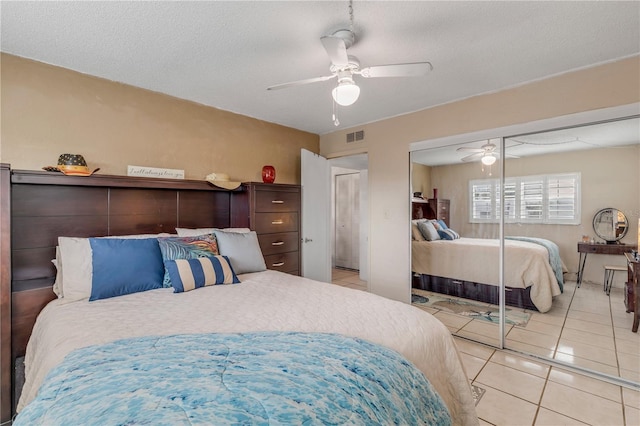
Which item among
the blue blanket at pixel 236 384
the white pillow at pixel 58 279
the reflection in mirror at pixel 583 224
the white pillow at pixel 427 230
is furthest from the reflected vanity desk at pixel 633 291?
the white pillow at pixel 58 279

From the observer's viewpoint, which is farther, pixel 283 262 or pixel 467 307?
pixel 283 262

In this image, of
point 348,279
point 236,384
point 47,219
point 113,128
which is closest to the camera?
point 236,384

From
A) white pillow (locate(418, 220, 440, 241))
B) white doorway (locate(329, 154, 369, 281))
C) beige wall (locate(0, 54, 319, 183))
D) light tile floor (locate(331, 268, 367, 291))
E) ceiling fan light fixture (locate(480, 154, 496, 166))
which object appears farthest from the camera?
white doorway (locate(329, 154, 369, 281))

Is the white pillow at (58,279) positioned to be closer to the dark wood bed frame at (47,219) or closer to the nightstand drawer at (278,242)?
the dark wood bed frame at (47,219)

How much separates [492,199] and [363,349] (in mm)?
2491

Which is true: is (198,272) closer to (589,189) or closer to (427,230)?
(427,230)

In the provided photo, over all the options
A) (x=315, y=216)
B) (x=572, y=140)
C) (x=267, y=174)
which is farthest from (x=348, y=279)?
(x=572, y=140)

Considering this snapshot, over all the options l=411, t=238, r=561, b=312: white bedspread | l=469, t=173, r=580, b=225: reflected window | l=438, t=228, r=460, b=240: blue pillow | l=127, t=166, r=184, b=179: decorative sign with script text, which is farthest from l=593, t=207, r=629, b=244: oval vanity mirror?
l=127, t=166, r=184, b=179: decorative sign with script text

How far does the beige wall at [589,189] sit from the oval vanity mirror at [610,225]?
0.03 meters

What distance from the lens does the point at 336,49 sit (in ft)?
5.23

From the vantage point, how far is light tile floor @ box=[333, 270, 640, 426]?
1.88 metres

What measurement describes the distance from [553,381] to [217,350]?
8.48 feet

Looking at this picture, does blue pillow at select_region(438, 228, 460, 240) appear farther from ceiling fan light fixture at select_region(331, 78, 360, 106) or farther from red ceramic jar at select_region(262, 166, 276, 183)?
ceiling fan light fixture at select_region(331, 78, 360, 106)

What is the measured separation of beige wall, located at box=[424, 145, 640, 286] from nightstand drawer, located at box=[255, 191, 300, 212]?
6.71 ft
